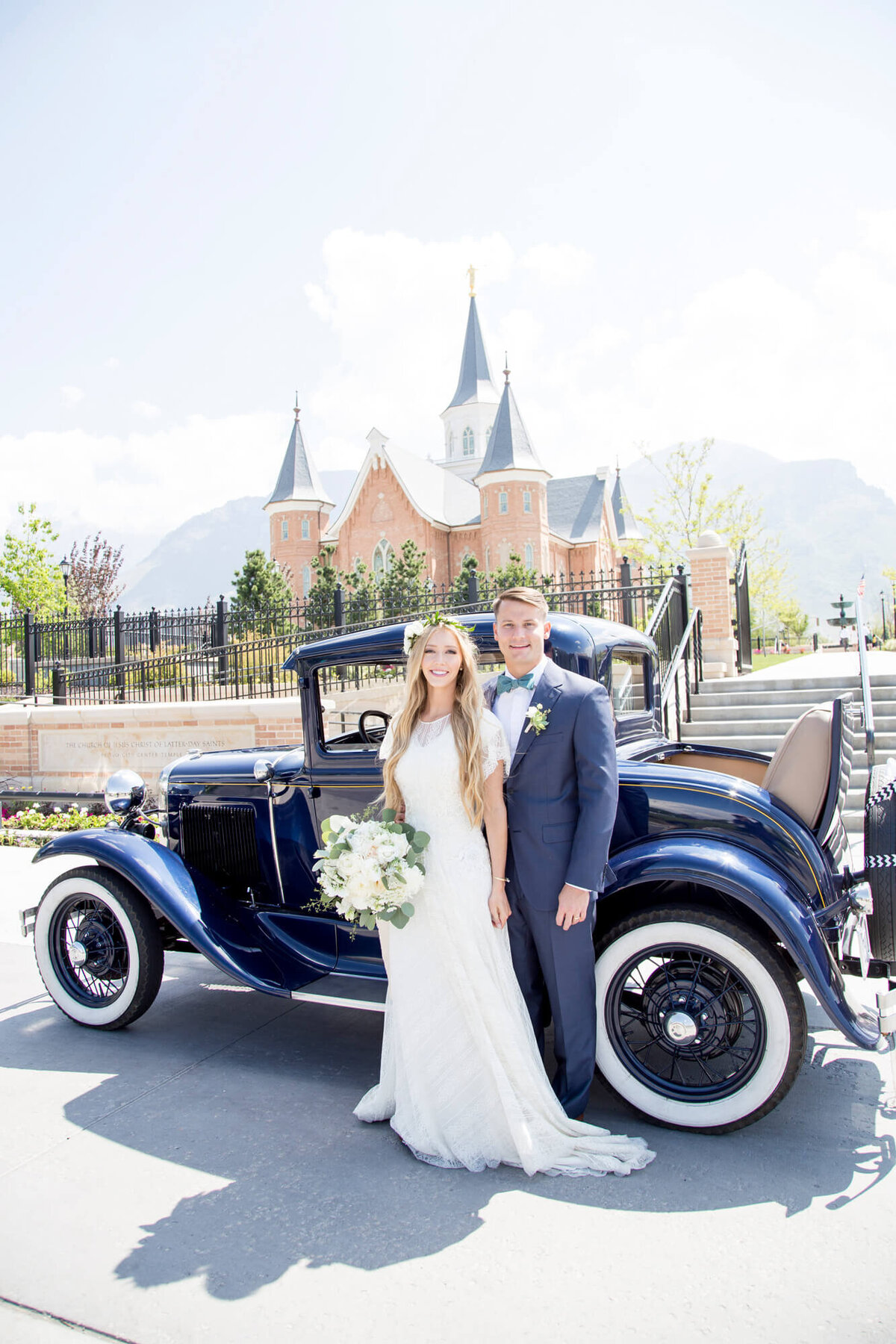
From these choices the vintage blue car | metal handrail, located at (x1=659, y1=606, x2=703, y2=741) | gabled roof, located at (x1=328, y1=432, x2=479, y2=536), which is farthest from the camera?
gabled roof, located at (x1=328, y1=432, x2=479, y2=536)

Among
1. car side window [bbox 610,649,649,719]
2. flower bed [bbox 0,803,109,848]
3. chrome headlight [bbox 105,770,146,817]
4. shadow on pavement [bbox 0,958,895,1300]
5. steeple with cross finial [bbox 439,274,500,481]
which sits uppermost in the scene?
steeple with cross finial [bbox 439,274,500,481]

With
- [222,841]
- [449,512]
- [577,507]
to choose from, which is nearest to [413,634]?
[222,841]

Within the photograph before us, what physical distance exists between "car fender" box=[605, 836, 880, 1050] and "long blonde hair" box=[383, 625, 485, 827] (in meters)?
0.66

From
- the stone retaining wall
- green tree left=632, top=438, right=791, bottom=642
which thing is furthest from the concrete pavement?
green tree left=632, top=438, right=791, bottom=642

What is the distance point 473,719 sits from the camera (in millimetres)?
2900

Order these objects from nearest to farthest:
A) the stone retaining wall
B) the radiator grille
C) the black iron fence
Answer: the radiator grille, the stone retaining wall, the black iron fence

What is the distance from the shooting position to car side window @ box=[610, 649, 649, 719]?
147 inches

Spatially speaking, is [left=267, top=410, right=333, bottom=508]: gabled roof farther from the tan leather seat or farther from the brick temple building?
the tan leather seat

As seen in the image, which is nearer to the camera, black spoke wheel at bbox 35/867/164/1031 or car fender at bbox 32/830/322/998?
car fender at bbox 32/830/322/998

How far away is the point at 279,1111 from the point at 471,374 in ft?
181

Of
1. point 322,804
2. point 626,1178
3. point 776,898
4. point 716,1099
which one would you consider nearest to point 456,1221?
point 626,1178

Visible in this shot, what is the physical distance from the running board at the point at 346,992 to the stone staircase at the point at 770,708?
6.03 metres

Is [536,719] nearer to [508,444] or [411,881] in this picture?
[411,881]

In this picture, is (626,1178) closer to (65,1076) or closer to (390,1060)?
(390,1060)
